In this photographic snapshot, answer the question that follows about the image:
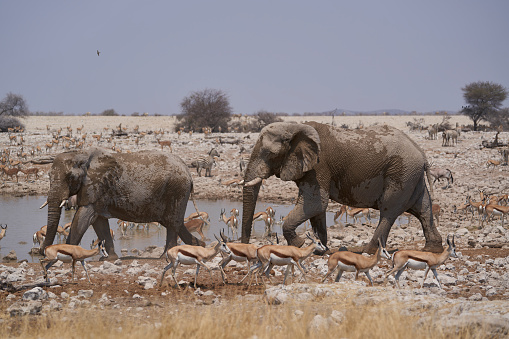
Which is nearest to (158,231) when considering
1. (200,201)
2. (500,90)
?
(200,201)

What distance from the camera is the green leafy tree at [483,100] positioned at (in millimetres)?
56344

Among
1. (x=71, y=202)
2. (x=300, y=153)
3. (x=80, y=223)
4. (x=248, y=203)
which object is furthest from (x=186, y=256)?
(x=71, y=202)

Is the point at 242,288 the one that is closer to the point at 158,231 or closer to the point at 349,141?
the point at 349,141

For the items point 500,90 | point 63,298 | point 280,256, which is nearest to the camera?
point 63,298

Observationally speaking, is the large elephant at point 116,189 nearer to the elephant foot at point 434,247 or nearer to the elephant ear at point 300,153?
the elephant ear at point 300,153

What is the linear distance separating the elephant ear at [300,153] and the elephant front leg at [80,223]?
392 centimetres

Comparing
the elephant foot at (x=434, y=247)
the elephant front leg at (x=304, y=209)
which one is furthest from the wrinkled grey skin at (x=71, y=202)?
the elephant foot at (x=434, y=247)

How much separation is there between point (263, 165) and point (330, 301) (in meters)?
4.39

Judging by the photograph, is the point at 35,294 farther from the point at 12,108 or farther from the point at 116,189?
the point at 12,108

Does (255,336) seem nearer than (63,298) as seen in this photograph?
Yes

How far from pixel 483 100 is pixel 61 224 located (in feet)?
149

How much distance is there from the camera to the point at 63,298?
898 cm

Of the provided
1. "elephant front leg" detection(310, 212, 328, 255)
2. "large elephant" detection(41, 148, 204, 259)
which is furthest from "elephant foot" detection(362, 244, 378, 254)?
"large elephant" detection(41, 148, 204, 259)

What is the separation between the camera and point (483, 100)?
56.6 meters
